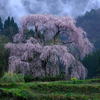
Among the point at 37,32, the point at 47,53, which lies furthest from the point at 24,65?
the point at 37,32

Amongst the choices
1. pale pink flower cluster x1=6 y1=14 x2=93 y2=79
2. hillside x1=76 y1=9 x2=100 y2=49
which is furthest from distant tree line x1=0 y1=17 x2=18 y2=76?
hillside x1=76 y1=9 x2=100 y2=49

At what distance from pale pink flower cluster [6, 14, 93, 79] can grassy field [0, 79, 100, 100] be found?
6.95 meters

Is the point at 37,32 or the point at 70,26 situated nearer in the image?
the point at 70,26

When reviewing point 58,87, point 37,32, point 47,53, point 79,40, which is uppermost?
point 37,32

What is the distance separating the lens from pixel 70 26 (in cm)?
1498

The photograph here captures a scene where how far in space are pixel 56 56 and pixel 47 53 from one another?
880 mm

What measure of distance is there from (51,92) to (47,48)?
7.67m

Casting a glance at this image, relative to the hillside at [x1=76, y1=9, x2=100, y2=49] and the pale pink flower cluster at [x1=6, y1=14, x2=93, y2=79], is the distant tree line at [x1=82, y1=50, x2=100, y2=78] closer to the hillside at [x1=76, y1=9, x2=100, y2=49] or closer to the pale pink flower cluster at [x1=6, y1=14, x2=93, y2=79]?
the hillside at [x1=76, y1=9, x2=100, y2=49]

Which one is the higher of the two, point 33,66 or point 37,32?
point 37,32

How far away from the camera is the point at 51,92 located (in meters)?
5.36

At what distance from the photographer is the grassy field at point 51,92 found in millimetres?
4418

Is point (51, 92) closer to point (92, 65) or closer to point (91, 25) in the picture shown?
point (92, 65)

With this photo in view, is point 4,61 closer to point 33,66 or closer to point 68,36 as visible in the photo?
point 33,66

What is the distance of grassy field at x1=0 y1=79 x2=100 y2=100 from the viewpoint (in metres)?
4.42
